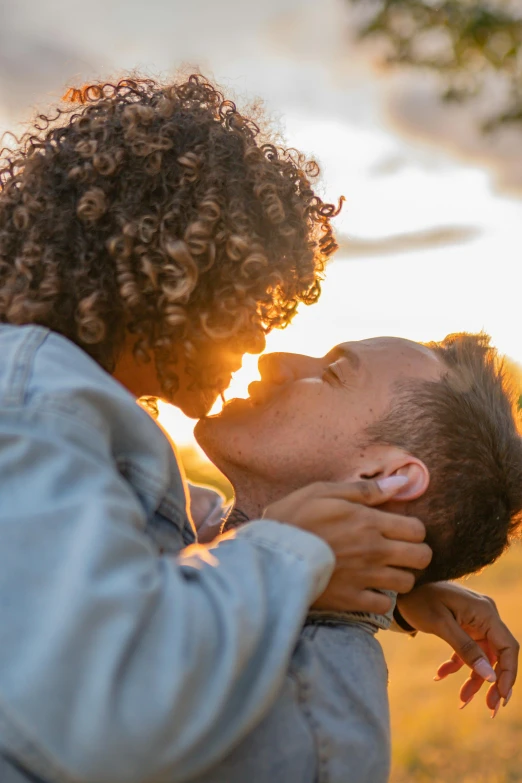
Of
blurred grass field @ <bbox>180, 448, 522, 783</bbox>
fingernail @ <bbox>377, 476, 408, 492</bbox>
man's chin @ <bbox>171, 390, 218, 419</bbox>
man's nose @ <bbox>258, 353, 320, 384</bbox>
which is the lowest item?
blurred grass field @ <bbox>180, 448, 522, 783</bbox>

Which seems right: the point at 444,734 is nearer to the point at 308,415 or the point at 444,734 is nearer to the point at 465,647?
the point at 465,647

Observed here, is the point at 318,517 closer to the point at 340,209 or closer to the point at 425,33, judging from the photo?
the point at 340,209

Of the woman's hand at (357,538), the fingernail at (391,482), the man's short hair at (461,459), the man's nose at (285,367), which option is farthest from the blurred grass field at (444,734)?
the woman's hand at (357,538)

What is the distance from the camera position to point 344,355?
220 centimetres

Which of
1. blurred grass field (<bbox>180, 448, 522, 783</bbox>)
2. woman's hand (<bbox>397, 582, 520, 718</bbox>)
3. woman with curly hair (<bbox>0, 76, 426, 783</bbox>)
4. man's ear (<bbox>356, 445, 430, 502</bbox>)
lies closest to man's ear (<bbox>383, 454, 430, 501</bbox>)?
man's ear (<bbox>356, 445, 430, 502</bbox>)

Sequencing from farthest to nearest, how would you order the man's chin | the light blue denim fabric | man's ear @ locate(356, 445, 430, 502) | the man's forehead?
the man's forehead
the man's chin
man's ear @ locate(356, 445, 430, 502)
the light blue denim fabric

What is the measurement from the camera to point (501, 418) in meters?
2.23

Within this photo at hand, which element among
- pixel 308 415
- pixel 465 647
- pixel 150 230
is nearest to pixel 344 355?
pixel 308 415

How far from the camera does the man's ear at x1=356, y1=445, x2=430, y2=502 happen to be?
6.39 ft

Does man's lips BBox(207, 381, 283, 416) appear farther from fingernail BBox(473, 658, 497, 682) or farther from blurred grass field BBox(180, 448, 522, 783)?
blurred grass field BBox(180, 448, 522, 783)

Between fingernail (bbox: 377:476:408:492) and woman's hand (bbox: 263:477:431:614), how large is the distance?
44mm

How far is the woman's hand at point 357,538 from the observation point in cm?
160

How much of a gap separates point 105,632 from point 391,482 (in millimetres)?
926

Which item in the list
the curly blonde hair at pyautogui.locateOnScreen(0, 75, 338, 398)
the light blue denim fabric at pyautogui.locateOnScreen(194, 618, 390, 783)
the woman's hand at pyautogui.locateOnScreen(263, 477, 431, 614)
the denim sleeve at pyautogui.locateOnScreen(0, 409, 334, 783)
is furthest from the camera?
the curly blonde hair at pyautogui.locateOnScreen(0, 75, 338, 398)
